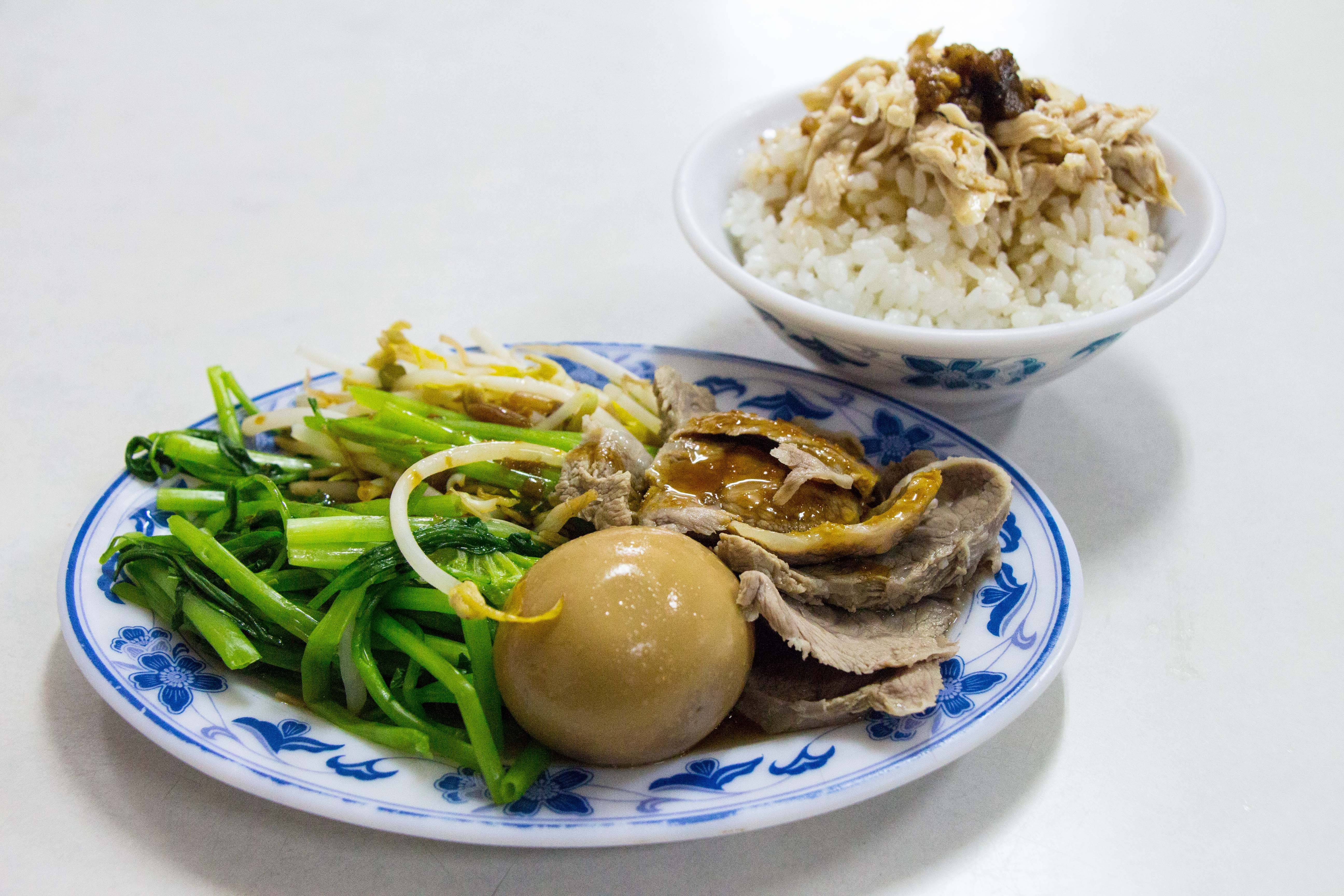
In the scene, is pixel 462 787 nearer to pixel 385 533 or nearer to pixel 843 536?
pixel 385 533

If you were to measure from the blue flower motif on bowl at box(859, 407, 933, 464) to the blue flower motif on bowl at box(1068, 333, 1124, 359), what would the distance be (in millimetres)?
491

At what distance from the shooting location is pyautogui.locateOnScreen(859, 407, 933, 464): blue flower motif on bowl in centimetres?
274

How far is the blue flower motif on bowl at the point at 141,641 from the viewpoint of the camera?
2137mm

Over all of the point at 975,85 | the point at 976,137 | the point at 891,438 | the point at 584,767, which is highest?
the point at 975,85

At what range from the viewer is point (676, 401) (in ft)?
8.52

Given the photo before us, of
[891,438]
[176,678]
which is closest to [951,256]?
[891,438]

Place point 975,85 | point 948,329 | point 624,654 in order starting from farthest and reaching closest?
point 975,85 < point 948,329 < point 624,654

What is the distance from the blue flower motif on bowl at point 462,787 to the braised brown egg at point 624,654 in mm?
140

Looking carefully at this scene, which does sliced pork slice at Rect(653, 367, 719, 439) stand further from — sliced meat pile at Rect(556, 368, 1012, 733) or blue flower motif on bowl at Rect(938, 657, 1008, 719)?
blue flower motif on bowl at Rect(938, 657, 1008, 719)

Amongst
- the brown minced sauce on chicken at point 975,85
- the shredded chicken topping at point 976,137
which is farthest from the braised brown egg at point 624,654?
the brown minced sauce on chicken at point 975,85

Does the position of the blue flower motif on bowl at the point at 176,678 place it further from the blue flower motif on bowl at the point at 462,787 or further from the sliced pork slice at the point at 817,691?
the sliced pork slice at the point at 817,691

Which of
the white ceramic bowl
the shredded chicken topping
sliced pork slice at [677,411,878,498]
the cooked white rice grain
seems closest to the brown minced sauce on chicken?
the shredded chicken topping

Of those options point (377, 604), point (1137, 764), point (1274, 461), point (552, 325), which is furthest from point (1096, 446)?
point (377, 604)

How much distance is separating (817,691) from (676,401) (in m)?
0.89
